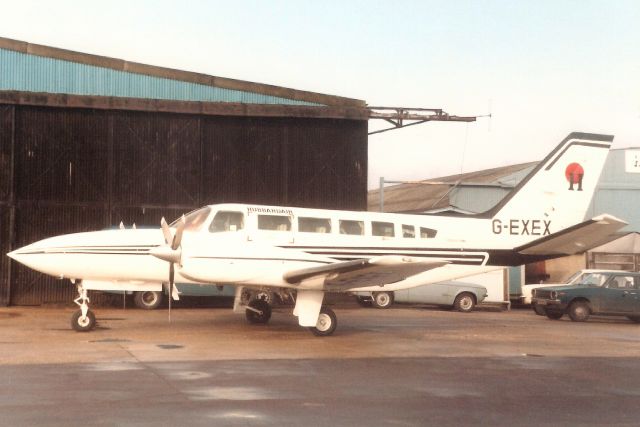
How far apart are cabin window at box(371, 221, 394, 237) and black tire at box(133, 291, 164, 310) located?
34.2ft

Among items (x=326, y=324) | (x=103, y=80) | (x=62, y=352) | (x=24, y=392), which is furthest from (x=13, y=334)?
(x=103, y=80)

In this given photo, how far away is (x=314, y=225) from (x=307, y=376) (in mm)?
7735

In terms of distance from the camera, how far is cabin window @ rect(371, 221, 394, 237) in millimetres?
20344

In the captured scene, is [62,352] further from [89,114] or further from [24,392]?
[89,114]

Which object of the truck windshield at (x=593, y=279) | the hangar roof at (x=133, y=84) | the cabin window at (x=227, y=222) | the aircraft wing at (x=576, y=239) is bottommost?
the truck windshield at (x=593, y=279)

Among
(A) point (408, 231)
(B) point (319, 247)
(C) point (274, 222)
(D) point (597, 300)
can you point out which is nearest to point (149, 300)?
(C) point (274, 222)

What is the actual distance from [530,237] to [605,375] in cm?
920

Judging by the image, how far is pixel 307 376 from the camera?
12305 millimetres

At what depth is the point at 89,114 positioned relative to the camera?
3009 cm

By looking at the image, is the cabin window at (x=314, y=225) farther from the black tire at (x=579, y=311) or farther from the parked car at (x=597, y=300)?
the black tire at (x=579, y=311)

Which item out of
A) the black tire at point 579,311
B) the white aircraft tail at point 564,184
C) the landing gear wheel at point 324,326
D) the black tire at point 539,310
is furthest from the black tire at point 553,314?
the landing gear wheel at point 324,326

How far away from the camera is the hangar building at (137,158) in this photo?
28.9 m

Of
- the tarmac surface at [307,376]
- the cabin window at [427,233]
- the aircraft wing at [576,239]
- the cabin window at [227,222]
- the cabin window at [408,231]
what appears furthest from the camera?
the cabin window at [427,233]

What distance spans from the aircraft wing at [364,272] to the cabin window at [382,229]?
1.59 meters
